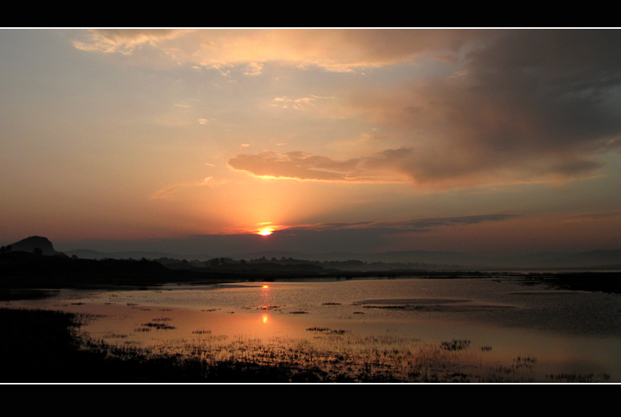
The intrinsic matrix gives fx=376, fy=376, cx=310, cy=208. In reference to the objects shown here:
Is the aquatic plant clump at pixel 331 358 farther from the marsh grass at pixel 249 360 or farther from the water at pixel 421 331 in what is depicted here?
the water at pixel 421 331

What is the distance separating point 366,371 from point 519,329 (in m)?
21.5

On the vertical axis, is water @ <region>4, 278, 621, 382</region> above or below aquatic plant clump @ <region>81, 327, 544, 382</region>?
below

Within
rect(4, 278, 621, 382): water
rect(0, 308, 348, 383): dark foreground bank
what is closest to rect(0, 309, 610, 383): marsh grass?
rect(0, 308, 348, 383): dark foreground bank

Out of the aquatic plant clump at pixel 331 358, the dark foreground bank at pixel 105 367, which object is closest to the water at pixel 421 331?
the aquatic plant clump at pixel 331 358

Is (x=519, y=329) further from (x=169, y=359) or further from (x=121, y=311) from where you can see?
(x=121, y=311)

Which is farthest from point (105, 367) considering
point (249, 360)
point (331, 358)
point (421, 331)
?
point (421, 331)

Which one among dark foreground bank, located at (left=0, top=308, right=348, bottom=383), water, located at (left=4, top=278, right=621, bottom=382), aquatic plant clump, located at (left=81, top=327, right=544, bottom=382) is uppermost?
dark foreground bank, located at (left=0, top=308, right=348, bottom=383)

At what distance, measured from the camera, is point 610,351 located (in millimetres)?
26375

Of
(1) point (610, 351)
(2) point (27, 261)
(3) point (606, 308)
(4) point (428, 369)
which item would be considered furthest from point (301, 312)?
(2) point (27, 261)

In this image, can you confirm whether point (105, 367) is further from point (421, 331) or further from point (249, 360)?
point (421, 331)

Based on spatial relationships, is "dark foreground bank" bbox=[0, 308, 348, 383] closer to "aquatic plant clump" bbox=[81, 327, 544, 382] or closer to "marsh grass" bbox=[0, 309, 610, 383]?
"marsh grass" bbox=[0, 309, 610, 383]

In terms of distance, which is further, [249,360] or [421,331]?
[421,331]

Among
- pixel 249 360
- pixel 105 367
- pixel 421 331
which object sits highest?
pixel 105 367

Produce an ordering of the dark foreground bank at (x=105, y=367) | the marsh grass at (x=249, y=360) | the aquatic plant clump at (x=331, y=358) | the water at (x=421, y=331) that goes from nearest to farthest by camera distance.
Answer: the dark foreground bank at (x=105, y=367) → the marsh grass at (x=249, y=360) → the aquatic plant clump at (x=331, y=358) → the water at (x=421, y=331)
